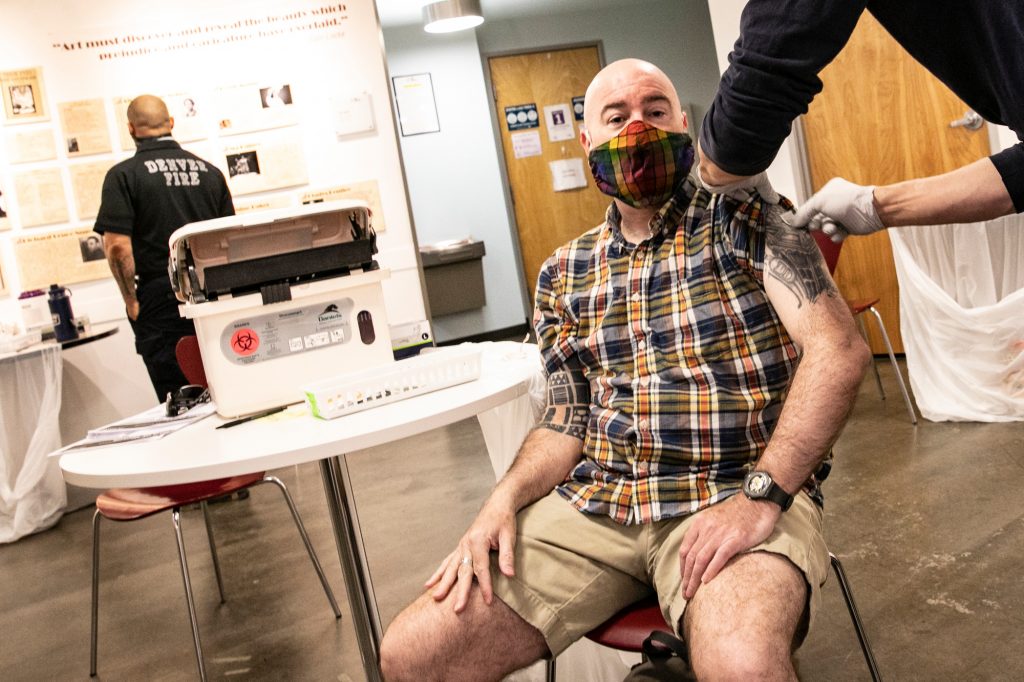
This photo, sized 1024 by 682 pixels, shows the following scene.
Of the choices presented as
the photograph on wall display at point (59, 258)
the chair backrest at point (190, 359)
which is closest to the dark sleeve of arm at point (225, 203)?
the photograph on wall display at point (59, 258)

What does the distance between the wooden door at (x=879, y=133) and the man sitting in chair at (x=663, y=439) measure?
2775 mm

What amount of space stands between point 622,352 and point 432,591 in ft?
1.65

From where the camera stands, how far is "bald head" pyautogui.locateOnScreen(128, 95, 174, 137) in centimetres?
387

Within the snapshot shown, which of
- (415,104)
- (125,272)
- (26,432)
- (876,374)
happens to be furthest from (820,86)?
(415,104)

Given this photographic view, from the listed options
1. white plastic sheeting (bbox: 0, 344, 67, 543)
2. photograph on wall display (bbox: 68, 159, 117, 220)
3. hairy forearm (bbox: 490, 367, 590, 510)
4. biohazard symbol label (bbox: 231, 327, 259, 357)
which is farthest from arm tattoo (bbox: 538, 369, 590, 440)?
photograph on wall display (bbox: 68, 159, 117, 220)

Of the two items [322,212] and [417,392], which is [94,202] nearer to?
[322,212]

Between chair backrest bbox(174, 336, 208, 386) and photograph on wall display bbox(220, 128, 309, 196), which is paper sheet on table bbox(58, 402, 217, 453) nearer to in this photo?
chair backrest bbox(174, 336, 208, 386)

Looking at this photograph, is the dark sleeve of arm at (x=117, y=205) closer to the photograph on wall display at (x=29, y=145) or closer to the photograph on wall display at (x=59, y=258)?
the photograph on wall display at (x=59, y=258)

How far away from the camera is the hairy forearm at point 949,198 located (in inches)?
54.9

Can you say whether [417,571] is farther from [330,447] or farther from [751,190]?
[751,190]

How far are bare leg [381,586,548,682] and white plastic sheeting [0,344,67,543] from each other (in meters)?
3.22

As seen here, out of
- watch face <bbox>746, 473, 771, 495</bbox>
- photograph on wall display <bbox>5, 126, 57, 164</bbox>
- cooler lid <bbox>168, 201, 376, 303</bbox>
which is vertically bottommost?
watch face <bbox>746, 473, 771, 495</bbox>

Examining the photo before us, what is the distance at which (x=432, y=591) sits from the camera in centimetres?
140

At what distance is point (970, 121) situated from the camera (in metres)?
3.72
